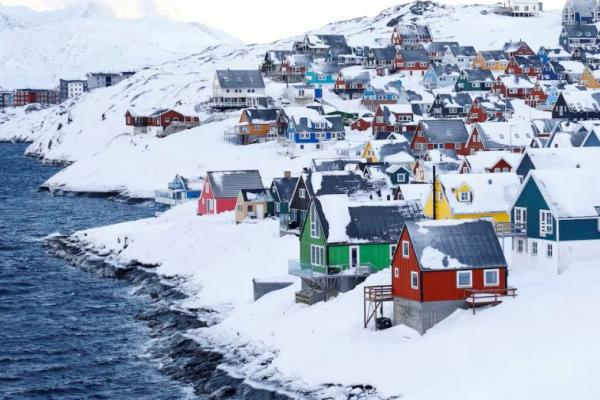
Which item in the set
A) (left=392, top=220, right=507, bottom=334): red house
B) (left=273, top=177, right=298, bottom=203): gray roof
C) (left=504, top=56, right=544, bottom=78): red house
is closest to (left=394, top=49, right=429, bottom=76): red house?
(left=504, top=56, right=544, bottom=78): red house

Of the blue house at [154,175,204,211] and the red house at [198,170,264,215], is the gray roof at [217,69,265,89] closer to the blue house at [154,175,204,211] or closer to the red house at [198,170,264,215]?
the blue house at [154,175,204,211]

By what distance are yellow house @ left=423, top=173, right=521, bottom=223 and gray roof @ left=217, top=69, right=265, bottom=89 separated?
109125mm

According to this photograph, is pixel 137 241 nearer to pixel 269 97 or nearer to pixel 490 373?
pixel 490 373

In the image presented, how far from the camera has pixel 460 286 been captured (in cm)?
5188

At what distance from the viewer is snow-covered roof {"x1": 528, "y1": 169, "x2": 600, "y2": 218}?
5534 cm

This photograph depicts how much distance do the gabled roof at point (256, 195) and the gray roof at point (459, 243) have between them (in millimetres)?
37959

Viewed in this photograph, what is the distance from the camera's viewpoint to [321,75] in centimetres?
18300

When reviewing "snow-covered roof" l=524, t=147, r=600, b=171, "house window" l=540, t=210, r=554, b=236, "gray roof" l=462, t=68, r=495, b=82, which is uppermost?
"gray roof" l=462, t=68, r=495, b=82

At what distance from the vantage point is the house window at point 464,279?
170 feet

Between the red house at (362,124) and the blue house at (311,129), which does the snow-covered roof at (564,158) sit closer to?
the blue house at (311,129)

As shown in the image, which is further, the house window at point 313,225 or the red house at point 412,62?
the red house at point 412,62

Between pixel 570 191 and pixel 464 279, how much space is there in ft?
27.3

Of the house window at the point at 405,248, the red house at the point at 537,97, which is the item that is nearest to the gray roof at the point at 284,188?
the house window at the point at 405,248

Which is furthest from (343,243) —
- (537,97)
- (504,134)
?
(537,97)
